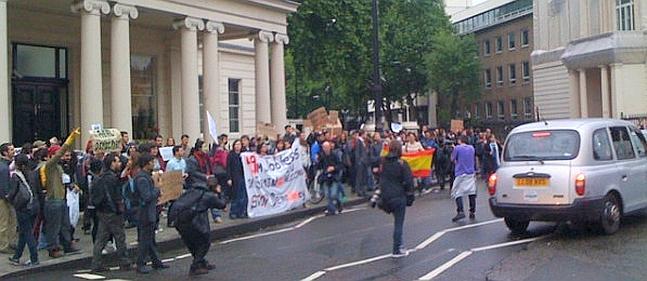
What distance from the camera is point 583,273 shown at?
880cm

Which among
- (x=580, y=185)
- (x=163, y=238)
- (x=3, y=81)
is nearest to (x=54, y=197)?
(x=163, y=238)

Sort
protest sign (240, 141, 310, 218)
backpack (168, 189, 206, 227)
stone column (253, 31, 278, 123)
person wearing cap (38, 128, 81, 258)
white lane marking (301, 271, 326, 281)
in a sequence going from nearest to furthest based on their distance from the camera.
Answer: white lane marking (301, 271, 326, 281)
backpack (168, 189, 206, 227)
person wearing cap (38, 128, 81, 258)
protest sign (240, 141, 310, 218)
stone column (253, 31, 278, 123)

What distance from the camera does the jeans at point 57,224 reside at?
11078mm

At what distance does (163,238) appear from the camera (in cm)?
1283

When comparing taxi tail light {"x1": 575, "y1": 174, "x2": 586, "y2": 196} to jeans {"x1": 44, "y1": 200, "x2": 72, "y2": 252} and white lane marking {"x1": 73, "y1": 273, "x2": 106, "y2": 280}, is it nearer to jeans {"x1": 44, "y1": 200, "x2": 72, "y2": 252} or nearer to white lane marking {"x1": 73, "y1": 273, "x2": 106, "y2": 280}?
white lane marking {"x1": 73, "y1": 273, "x2": 106, "y2": 280}

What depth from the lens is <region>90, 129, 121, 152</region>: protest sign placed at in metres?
14.2

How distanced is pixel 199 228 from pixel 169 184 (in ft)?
10.4

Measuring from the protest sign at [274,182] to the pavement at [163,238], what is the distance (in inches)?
12.6

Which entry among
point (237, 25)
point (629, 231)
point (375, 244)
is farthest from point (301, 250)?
point (237, 25)

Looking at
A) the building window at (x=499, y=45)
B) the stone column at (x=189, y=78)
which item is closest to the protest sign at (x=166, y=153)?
the stone column at (x=189, y=78)

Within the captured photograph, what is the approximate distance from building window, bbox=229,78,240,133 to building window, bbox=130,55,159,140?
460cm

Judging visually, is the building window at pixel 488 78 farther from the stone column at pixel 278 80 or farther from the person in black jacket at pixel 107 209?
the person in black jacket at pixel 107 209

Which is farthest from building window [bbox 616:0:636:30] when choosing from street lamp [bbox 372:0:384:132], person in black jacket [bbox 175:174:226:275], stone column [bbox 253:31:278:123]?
person in black jacket [bbox 175:174:226:275]

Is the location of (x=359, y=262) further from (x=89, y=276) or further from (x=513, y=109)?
(x=513, y=109)
